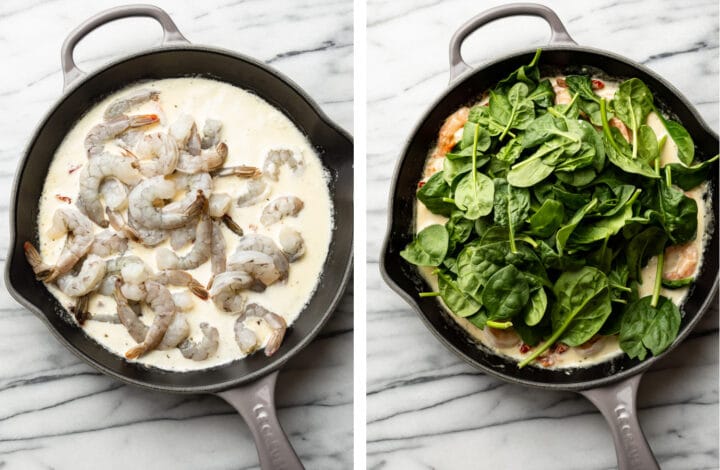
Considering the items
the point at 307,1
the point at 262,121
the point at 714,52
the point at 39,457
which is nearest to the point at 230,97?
the point at 262,121

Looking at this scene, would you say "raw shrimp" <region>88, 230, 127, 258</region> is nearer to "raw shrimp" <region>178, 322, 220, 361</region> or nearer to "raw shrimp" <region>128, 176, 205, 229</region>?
"raw shrimp" <region>128, 176, 205, 229</region>

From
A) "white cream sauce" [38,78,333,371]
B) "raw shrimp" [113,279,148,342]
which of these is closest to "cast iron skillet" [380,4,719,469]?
"white cream sauce" [38,78,333,371]

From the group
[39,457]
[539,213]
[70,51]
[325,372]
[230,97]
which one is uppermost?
[70,51]

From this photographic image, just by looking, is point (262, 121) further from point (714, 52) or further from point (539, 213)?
point (714, 52)

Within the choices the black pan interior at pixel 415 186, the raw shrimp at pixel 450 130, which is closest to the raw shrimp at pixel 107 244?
the black pan interior at pixel 415 186

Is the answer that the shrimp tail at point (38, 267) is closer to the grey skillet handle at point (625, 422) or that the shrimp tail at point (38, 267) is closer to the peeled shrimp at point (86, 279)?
the peeled shrimp at point (86, 279)

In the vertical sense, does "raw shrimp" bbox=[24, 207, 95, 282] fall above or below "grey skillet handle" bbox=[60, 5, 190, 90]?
Answer: below
